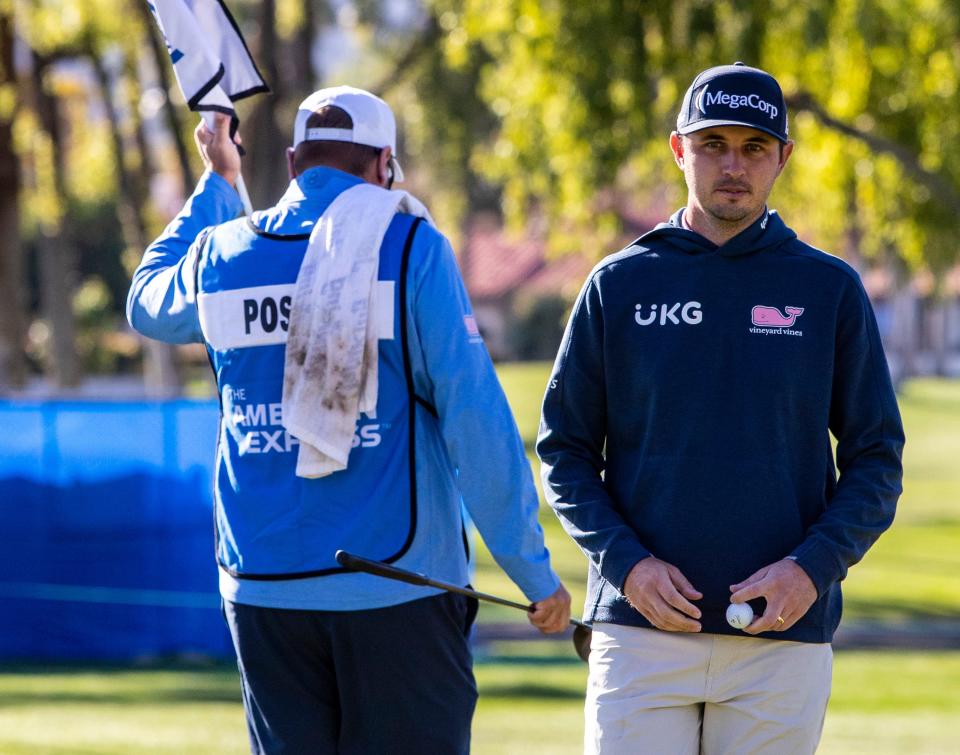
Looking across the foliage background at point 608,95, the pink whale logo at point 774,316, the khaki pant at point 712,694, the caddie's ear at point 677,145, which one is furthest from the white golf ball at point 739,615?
the foliage background at point 608,95

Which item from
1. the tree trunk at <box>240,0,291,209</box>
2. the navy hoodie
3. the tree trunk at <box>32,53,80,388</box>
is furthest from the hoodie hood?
the tree trunk at <box>32,53,80,388</box>

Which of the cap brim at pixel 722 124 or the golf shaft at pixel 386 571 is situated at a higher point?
the cap brim at pixel 722 124

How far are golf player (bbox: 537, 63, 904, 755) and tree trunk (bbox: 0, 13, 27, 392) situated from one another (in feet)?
61.1

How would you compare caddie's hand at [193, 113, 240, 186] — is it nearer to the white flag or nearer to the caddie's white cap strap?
the white flag

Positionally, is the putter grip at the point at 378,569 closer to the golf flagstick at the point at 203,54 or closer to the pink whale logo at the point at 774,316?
the pink whale logo at the point at 774,316

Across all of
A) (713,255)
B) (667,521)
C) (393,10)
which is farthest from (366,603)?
(393,10)

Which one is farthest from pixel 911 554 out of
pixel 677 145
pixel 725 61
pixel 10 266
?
pixel 677 145

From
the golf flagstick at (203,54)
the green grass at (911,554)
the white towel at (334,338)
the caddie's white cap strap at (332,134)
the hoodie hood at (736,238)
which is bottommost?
the green grass at (911,554)

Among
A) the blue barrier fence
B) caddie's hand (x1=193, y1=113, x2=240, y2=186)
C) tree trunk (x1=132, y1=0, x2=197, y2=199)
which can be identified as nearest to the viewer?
caddie's hand (x1=193, y1=113, x2=240, y2=186)

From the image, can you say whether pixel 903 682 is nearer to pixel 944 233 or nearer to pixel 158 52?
pixel 944 233

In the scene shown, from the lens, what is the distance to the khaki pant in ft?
10.8

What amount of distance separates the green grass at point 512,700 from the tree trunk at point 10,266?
300 inches

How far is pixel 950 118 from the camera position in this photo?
12.1 metres

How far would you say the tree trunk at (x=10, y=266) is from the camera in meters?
21.4
